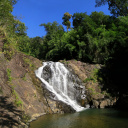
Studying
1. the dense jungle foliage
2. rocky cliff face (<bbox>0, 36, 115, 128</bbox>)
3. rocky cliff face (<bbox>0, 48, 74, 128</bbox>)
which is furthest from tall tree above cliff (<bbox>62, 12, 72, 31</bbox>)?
rocky cliff face (<bbox>0, 48, 74, 128</bbox>)

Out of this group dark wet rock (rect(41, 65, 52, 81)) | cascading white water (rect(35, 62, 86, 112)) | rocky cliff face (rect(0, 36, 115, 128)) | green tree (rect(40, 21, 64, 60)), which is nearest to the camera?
rocky cliff face (rect(0, 36, 115, 128))

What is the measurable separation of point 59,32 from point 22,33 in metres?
11.5

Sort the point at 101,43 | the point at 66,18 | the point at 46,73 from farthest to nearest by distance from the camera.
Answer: the point at 66,18, the point at 101,43, the point at 46,73

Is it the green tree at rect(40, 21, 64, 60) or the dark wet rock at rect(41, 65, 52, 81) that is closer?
the dark wet rock at rect(41, 65, 52, 81)

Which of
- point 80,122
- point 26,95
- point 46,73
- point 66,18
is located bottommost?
point 80,122

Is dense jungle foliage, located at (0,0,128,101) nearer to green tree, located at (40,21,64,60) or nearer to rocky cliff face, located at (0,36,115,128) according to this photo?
green tree, located at (40,21,64,60)

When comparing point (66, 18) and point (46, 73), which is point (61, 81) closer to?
point (46, 73)

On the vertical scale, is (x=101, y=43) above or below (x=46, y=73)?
above

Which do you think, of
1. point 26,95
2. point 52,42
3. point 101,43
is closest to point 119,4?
point 101,43

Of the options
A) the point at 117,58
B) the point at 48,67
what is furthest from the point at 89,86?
the point at 117,58

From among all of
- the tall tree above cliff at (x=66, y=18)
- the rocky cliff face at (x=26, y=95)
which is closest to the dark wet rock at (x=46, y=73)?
the rocky cliff face at (x=26, y=95)

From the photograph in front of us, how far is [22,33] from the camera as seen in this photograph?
931 inches

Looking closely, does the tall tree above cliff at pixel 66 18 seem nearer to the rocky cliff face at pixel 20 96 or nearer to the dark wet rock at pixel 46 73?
the dark wet rock at pixel 46 73

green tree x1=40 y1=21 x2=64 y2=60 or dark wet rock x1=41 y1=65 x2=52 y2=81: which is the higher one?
green tree x1=40 y1=21 x2=64 y2=60
